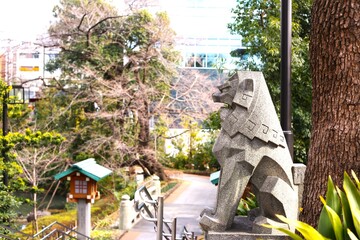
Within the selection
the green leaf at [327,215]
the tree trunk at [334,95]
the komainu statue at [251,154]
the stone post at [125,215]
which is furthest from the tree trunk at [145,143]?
the green leaf at [327,215]

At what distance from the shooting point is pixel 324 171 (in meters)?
3.96

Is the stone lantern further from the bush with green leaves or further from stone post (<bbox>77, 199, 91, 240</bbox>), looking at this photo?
the bush with green leaves

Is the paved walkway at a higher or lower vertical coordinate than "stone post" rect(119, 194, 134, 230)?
lower

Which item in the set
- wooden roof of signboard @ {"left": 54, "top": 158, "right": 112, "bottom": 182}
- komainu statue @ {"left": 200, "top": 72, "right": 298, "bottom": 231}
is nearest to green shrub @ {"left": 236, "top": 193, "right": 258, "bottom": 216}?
komainu statue @ {"left": 200, "top": 72, "right": 298, "bottom": 231}

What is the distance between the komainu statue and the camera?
471 cm

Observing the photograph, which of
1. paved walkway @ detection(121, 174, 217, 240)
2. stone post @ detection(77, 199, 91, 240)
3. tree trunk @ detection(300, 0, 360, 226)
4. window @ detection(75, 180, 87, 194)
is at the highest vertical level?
tree trunk @ detection(300, 0, 360, 226)

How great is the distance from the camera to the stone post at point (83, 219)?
992 centimetres

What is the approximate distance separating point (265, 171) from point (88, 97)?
46.7 ft

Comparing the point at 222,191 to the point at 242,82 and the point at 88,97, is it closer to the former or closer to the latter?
the point at 242,82

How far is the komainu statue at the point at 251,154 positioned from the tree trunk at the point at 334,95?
70cm

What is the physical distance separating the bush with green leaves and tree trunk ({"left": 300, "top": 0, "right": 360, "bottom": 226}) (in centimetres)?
73

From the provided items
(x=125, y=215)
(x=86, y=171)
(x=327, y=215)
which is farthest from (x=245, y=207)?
(x=125, y=215)

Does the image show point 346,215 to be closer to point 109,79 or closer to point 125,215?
point 125,215

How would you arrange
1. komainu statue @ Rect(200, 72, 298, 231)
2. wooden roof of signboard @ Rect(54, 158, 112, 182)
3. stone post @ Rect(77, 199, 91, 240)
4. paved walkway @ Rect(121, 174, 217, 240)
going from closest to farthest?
1. komainu statue @ Rect(200, 72, 298, 231)
2. stone post @ Rect(77, 199, 91, 240)
3. wooden roof of signboard @ Rect(54, 158, 112, 182)
4. paved walkway @ Rect(121, 174, 217, 240)
